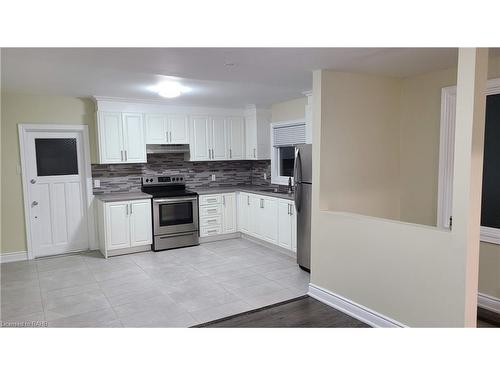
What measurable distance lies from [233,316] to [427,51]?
2.70 m

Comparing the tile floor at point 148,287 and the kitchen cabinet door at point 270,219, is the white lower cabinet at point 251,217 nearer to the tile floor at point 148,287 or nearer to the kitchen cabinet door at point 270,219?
the kitchen cabinet door at point 270,219

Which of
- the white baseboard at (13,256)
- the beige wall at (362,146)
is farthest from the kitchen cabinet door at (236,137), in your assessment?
the white baseboard at (13,256)

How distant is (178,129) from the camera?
5.81 metres

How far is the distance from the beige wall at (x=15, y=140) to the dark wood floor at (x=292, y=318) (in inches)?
137

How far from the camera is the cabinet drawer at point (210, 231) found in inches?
228

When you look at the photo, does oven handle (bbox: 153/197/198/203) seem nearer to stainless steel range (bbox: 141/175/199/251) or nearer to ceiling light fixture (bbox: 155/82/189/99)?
Answer: stainless steel range (bbox: 141/175/199/251)

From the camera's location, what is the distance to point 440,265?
241 centimetres

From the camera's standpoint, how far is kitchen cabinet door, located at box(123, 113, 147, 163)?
535 cm

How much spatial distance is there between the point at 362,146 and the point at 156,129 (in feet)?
11.0

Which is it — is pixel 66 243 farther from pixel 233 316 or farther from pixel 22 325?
pixel 233 316

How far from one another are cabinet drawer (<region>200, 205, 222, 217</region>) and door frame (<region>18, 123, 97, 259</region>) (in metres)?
1.66

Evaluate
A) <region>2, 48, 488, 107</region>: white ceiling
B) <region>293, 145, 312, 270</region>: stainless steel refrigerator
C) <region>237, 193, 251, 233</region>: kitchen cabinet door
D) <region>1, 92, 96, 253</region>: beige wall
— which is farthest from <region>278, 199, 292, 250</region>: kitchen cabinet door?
<region>1, 92, 96, 253</region>: beige wall

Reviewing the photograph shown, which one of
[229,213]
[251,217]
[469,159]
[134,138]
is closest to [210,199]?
[229,213]

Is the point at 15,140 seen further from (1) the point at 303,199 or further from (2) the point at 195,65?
(1) the point at 303,199
